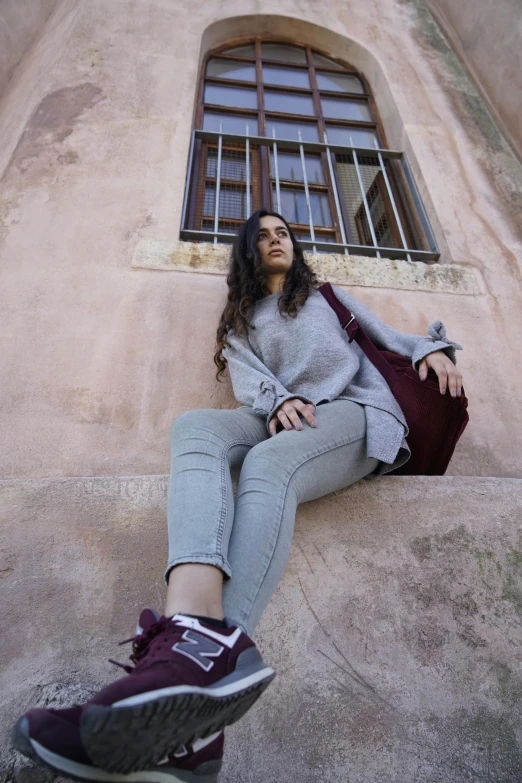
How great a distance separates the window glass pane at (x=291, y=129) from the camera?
4199mm

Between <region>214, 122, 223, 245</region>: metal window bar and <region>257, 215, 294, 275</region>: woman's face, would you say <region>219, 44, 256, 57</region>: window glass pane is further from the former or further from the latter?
<region>257, 215, 294, 275</region>: woman's face

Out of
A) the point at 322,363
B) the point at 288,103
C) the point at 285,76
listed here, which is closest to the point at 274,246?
the point at 322,363

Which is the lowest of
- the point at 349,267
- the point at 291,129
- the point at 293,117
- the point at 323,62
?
the point at 349,267

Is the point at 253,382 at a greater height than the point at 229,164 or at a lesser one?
lesser

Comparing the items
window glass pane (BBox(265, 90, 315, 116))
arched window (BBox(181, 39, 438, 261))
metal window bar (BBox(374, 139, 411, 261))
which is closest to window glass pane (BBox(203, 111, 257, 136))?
arched window (BBox(181, 39, 438, 261))

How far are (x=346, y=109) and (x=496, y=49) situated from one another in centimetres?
132

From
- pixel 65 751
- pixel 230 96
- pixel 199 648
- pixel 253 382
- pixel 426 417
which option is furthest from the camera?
pixel 230 96

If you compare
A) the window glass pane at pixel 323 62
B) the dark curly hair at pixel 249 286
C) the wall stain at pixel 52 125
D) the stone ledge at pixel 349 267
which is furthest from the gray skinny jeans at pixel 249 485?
the window glass pane at pixel 323 62

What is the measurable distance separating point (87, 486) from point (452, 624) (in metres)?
1.21

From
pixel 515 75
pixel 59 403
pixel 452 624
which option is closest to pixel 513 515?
pixel 452 624

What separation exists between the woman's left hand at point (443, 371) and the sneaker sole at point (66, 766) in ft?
4.53

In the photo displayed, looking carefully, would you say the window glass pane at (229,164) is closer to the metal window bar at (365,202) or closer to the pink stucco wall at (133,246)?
the pink stucco wall at (133,246)

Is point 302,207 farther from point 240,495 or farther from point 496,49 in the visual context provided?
point 240,495

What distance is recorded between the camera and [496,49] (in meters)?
4.11
